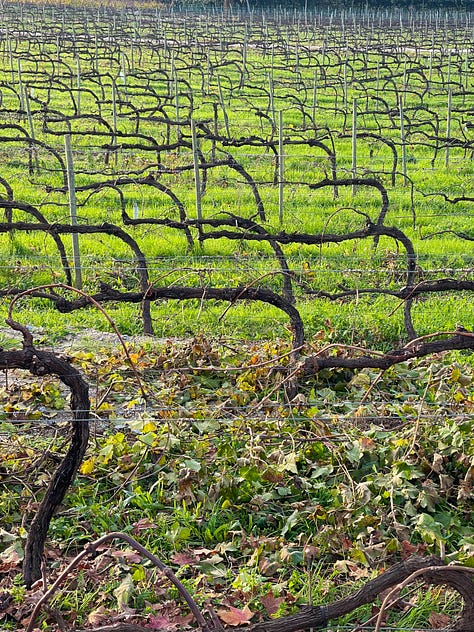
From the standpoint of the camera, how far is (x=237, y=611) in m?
3.69

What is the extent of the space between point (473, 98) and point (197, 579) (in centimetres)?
2390

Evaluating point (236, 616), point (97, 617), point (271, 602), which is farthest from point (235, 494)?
point (97, 617)

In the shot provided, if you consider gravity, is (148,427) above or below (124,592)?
above

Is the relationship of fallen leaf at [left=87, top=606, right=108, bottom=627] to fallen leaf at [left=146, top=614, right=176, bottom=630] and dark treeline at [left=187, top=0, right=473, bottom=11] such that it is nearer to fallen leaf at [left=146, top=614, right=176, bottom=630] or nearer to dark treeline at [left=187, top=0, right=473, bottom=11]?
fallen leaf at [left=146, top=614, right=176, bottom=630]

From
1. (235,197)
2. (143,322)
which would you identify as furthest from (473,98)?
(143,322)

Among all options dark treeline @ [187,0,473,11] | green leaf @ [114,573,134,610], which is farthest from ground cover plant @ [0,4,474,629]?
dark treeline @ [187,0,473,11]

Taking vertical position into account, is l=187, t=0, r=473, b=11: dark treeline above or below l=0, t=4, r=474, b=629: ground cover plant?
above

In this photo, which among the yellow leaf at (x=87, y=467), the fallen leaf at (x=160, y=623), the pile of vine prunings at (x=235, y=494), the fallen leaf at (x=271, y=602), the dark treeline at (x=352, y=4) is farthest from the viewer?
the dark treeline at (x=352, y=4)

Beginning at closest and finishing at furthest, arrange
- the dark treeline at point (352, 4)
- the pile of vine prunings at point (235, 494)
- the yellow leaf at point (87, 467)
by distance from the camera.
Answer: the pile of vine prunings at point (235, 494) < the yellow leaf at point (87, 467) < the dark treeline at point (352, 4)

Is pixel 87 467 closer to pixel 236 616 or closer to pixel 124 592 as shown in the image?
pixel 124 592

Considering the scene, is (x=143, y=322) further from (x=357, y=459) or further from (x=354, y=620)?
(x=354, y=620)

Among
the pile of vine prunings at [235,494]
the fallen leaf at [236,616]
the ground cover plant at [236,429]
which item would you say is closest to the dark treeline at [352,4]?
the ground cover plant at [236,429]

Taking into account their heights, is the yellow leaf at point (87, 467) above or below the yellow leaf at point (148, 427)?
below

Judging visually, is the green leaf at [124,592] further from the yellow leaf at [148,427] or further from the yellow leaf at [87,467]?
the yellow leaf at [148,427]
